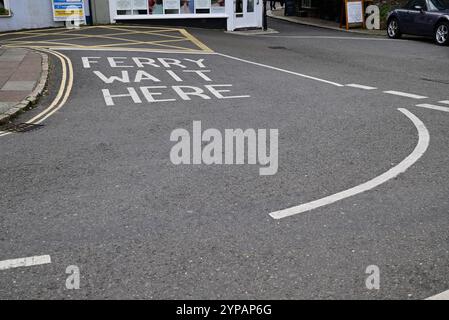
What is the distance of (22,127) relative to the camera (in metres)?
8.27

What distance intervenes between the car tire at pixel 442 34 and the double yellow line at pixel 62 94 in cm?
1309

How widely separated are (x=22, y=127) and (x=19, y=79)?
425 centimetres

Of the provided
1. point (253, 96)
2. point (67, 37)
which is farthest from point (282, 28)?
point (253, 96)

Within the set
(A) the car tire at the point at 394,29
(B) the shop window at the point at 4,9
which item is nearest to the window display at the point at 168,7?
(B) the shop window at the point at 4,9

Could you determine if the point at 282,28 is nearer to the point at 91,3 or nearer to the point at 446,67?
the point at 91,3

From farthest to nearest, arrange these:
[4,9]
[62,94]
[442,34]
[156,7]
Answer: [156,7] < [4,9] < [442,34] < [62,94]

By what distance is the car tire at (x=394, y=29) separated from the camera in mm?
21805

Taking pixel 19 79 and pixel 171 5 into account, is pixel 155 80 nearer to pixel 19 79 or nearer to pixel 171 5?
pixel 19 79

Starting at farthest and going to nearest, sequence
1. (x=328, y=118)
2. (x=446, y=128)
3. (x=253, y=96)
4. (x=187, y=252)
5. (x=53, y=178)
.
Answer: (x=253, y=96) → (x=328, y=118) → (x=446, y=128) → (x=53, y=178) → (x=187, y=252)

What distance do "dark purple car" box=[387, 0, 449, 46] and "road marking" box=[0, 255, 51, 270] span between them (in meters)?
18.2

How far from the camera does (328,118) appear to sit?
828 cm

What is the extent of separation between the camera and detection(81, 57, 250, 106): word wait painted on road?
10212mm

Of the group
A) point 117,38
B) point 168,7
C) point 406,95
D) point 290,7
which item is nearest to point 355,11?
point 168,7
